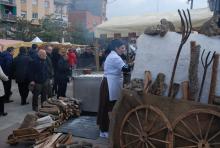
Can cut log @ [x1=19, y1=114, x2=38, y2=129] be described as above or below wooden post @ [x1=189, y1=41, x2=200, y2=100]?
below

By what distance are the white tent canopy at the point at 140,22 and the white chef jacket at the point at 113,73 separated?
123 inches

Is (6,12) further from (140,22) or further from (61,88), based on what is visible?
(140,22)

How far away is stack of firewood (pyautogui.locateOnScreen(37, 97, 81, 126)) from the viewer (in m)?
8.05

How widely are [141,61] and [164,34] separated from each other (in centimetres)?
54

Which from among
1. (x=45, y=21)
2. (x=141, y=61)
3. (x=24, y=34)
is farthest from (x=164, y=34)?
(x=45, y=21)

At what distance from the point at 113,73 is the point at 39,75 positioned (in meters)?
3.53

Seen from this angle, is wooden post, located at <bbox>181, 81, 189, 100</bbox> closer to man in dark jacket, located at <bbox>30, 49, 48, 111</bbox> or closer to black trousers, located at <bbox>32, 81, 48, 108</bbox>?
man in dark jacket, located at <bbox>30, 49, 48, 111</bbox>

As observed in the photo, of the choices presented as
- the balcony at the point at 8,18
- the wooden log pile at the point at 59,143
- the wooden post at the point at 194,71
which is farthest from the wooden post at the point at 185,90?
the balcony at the point at 8,18

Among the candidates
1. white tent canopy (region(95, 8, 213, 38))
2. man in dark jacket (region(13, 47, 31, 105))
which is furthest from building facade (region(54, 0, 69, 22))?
white tent canopy (region(95, 8, 213, 38))

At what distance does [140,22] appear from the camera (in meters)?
10.3

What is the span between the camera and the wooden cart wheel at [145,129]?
189 inches

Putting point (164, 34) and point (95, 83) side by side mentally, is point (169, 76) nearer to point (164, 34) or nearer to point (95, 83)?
point (164, 34)

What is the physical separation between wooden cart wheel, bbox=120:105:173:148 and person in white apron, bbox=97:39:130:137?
5.13ft

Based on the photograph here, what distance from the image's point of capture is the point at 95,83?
29.9ft
